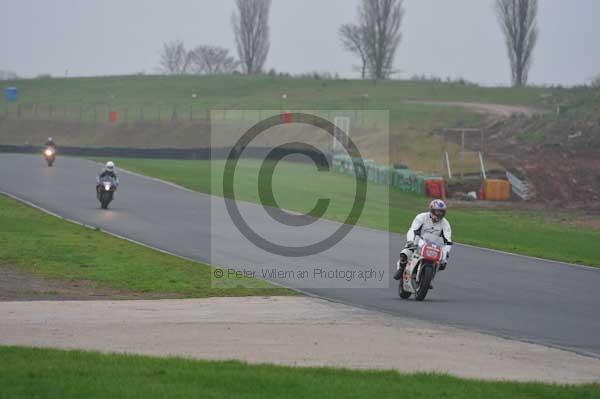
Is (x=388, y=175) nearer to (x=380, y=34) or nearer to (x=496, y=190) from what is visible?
(x=496, y=190)

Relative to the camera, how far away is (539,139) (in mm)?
60062

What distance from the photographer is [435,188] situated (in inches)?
1774

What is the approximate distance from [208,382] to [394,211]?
2815cm

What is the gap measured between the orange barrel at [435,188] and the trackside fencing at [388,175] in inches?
8.4

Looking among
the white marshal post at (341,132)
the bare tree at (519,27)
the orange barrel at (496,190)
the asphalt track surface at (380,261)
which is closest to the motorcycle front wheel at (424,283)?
the asphalt track surface at (380,261)

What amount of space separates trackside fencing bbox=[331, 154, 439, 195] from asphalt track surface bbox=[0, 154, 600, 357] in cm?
1061

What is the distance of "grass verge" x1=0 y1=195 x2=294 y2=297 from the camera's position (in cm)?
1908

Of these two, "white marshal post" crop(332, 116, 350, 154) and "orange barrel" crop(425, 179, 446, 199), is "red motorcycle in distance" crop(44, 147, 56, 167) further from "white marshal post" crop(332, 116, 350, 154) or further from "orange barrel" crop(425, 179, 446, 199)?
"orange barrel" crop(425, 179, 446, 199)

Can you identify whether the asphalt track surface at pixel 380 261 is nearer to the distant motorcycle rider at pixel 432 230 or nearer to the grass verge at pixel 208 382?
the distant motorcycle rider at pixel 432 230

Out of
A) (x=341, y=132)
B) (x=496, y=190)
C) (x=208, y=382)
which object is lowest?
(x=208, y=382)

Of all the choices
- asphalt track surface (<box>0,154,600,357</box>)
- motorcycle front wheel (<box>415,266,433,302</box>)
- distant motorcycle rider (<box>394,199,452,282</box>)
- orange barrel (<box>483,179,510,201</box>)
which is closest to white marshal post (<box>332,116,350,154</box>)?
orange barrel (<box>483,179,510,201</box>)

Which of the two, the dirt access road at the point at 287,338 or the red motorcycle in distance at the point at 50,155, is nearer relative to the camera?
the dirt access road at the point at 287,338

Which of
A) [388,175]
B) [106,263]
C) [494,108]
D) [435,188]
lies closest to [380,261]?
[106,263]

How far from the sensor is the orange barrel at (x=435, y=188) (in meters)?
44.9
